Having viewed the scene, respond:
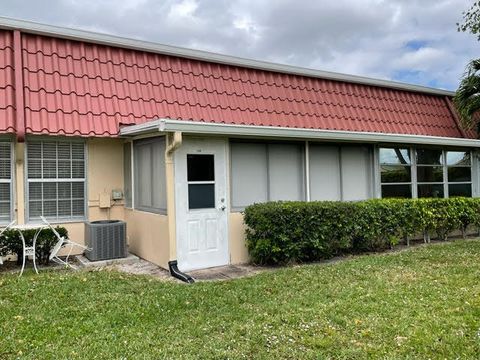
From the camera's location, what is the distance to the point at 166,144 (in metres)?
6.84

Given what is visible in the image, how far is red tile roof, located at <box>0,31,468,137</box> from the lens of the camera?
7453 millimetres

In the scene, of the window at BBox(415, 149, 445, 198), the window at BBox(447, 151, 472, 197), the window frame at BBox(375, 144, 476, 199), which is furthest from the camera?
the window at BBox(447, 151, 472, 197)

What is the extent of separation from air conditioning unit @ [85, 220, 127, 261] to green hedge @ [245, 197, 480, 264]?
7.74 ft

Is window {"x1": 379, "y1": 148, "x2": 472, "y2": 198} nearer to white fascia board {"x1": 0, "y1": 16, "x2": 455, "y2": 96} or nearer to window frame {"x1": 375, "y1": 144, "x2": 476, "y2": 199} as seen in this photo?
window frame {"x1": 375, "y1": 144, "x2": 476, "y2": 199}

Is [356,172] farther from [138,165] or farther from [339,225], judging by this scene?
[138,165]

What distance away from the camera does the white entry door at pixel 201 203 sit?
6.96 meters

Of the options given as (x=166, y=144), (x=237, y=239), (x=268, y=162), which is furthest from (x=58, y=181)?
(x=268, y=162)

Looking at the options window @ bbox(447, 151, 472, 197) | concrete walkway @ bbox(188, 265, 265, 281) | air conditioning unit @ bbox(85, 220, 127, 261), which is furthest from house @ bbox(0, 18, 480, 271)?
window @ bbox(447, 151, 472, 197)

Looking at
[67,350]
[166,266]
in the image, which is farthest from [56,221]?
[67,350]

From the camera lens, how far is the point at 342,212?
310 inches

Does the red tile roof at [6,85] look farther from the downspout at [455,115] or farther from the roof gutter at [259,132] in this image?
the downspout at [455,115]

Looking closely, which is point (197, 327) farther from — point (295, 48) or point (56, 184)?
point (295, 48)

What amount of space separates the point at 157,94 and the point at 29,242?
370 cm

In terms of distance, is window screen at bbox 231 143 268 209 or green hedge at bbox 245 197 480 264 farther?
window screen at bbox 231 143 268 209
